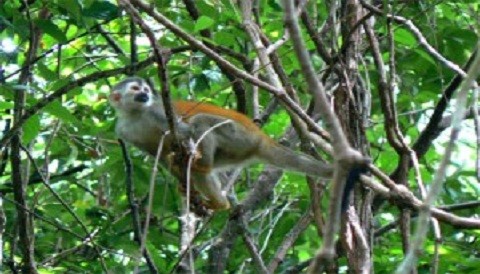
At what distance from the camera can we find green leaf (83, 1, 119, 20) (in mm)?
4090

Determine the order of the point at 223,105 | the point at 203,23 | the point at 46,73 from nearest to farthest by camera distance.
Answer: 1. the point at 203,23
2. the point at 46,73
3. the point at 223,105

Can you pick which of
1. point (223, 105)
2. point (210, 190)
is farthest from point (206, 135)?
point (223, 105)

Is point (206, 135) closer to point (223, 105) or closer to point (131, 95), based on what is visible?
point (131, 95)

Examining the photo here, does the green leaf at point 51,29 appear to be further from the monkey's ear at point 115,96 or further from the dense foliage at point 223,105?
the monkey's ear at point 115,96

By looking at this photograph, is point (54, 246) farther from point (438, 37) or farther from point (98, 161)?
point (438, 37)

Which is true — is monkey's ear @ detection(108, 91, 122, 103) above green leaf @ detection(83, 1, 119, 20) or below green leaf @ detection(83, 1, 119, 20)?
below

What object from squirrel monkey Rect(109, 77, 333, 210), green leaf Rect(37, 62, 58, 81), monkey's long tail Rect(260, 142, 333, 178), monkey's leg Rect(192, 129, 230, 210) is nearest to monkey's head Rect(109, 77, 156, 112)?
squirrel monkey Rect(109, 77, 333, 210)

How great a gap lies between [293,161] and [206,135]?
617mm

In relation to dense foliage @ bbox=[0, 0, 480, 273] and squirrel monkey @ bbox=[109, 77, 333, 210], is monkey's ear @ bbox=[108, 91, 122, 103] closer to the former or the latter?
squirrel monkey @ bbox=[109, 77, 333, 210]

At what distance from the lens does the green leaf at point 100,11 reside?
4.09 m

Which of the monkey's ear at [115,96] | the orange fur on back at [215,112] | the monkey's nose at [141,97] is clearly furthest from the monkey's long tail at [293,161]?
the monkey's ear at [115,96]

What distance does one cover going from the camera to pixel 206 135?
518 cm

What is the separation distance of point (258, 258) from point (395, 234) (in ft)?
7.51

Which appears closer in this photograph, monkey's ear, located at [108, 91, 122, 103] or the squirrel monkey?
the squirrel monkey
